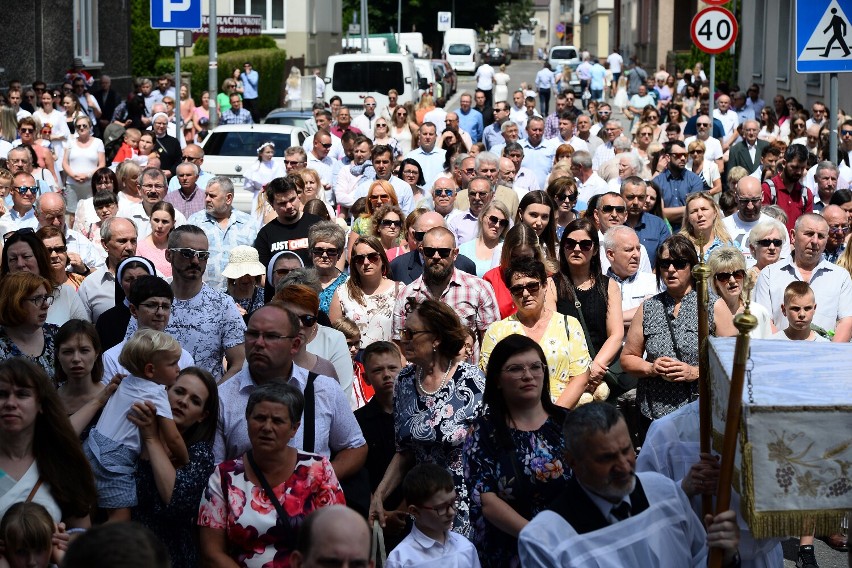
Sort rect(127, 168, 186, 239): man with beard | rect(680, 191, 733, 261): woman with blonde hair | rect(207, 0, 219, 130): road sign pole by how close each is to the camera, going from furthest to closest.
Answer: rect(207, 0, 219, 130): road sign pole
rect(127, 168, 186, 239): man with beard
rect(680, 191, 733, 261): woman with blonde hair

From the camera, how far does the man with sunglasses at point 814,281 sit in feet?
31.4

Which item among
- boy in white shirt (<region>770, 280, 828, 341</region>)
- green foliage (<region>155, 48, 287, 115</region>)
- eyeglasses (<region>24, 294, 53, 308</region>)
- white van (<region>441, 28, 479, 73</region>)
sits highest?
white van (<region>441, 28, 479, 73</region>)

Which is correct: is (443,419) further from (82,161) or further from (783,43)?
(783,43)

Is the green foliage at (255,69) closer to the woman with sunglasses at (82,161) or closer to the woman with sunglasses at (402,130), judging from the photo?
the woman with sunglasses at (402,130)

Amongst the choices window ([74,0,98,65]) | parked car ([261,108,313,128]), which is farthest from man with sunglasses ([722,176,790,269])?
window ([74,0,98,65])

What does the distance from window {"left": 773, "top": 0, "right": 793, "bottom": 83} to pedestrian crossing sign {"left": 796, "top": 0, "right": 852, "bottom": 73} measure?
21.5 meters

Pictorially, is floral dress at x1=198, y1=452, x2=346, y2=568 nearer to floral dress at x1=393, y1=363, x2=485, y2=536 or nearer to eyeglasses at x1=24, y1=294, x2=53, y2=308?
floral dress at x1=393, y1=363, x2=485, y2=536

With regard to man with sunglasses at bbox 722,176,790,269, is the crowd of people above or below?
below

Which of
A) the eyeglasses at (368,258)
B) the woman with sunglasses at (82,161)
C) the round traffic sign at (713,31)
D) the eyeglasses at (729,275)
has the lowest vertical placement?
the eyeglasses at (729,275)

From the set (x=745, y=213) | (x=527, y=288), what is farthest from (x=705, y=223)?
(x=527, y=288)

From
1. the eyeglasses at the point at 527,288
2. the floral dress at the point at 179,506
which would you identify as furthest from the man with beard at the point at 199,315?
the floral dress at the point at 179,506

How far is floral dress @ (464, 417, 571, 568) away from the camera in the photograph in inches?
224

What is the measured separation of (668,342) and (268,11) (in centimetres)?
4507

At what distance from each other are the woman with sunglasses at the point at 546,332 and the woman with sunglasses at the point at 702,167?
802 centimetres
